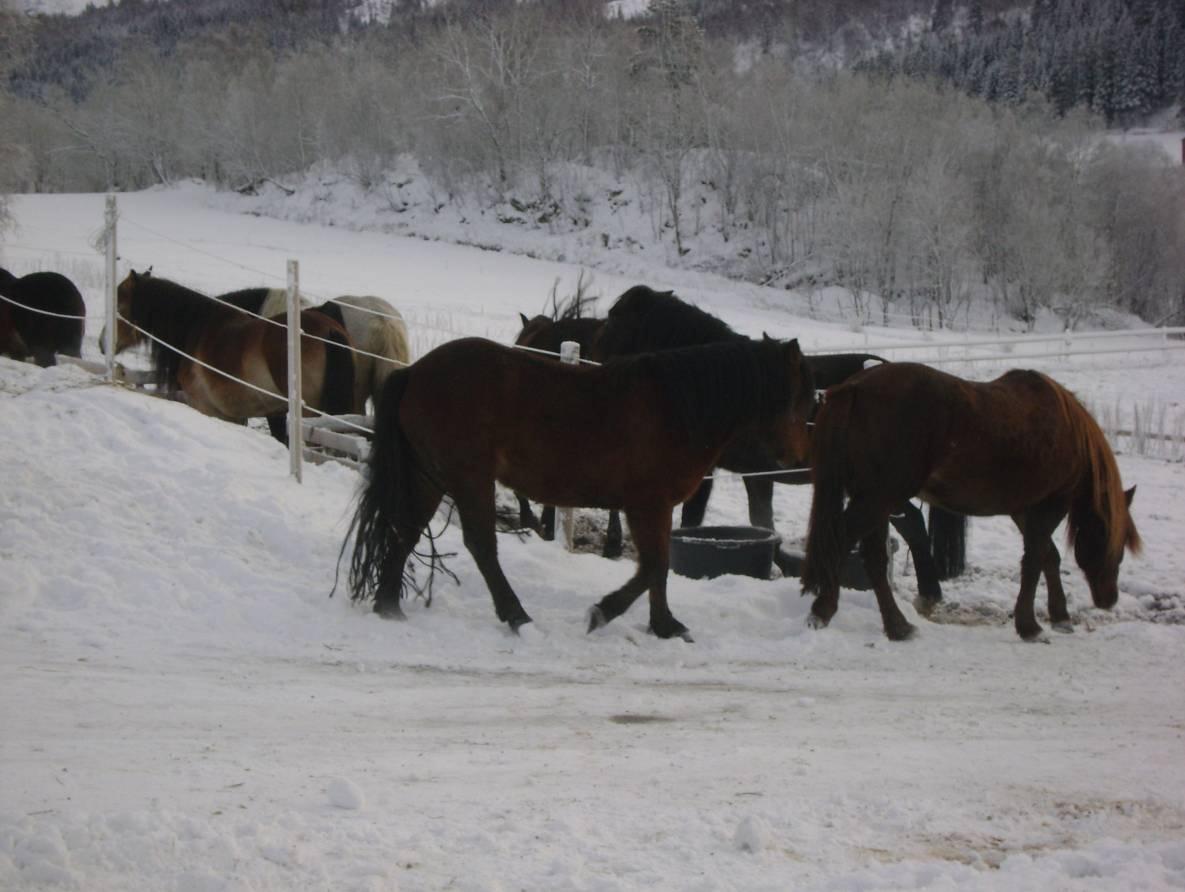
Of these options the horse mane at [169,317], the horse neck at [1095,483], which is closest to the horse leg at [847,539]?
the horse neck at [1095,483]

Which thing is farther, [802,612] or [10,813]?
[802,612]

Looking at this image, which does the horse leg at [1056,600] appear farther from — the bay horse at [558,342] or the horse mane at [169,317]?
the horse mane at [169,317]

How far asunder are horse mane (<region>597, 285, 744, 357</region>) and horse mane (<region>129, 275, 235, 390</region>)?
3.95m

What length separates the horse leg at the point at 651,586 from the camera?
5.56m

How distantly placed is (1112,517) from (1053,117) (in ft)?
131

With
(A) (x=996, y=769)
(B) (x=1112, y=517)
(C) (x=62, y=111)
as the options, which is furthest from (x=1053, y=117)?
(C) (x=62, y=111)

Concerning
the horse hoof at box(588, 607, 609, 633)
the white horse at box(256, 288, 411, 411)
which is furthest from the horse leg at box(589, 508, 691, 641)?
the white horse at box(256, 288, 411, 411)

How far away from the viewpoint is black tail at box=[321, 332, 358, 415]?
9094 mm

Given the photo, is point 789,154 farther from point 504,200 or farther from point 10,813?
point 10,813

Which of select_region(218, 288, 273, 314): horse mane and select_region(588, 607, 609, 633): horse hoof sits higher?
select_region(218, 288, 273, 314): horse mane

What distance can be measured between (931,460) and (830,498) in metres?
0.56

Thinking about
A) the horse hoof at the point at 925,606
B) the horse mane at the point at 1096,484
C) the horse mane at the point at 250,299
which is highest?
the horse mane at the point at 250,299

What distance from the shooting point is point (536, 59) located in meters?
59.9

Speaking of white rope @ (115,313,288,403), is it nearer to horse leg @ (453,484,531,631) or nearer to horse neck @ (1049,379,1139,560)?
horse leg @ (453,484,531,631)
